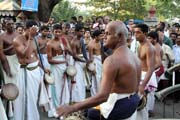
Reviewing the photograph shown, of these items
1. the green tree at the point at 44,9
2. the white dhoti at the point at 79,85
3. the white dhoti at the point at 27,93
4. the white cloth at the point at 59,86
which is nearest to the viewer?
the white dhoti at the point at 27,93

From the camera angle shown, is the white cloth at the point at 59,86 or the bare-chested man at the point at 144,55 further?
the white cloth at the point at 59,86

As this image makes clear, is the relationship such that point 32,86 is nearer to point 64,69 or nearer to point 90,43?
point 64,69

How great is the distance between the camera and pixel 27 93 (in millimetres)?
7363

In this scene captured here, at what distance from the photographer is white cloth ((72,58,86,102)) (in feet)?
31.9

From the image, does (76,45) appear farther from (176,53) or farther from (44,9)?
(44,9)

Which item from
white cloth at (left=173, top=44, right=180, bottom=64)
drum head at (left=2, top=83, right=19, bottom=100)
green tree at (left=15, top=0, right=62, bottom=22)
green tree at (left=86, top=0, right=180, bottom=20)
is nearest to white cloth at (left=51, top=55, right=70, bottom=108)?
drum head at (left=2, top=83, right=19, bottom=100)

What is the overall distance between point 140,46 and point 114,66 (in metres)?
3.00

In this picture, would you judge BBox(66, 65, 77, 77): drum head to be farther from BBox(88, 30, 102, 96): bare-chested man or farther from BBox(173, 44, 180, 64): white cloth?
BBox(173, 44, 180, 64): white cloth

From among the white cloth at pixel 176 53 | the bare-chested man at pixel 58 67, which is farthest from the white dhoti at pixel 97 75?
the white cloth at pixel 176 53

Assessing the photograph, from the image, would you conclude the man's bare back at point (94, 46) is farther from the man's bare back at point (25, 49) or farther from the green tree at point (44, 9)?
the green tree at point (44, 9)

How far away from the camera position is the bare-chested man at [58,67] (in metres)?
8.70

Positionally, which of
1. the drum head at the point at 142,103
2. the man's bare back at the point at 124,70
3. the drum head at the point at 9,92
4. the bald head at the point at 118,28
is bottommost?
the drum head at the point at 142,103

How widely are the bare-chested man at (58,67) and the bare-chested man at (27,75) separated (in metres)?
1.22

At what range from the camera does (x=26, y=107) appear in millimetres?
7328
